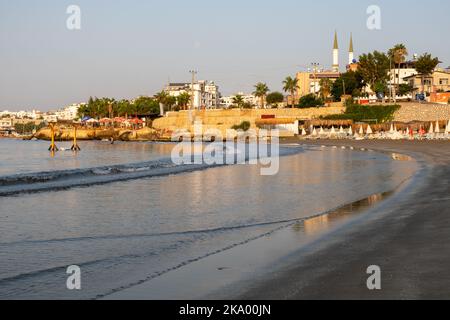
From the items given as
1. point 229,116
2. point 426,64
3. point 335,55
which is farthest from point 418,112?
point 335,55

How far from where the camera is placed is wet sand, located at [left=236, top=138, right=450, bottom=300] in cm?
670

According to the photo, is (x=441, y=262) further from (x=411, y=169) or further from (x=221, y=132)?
(x=221, y=132)

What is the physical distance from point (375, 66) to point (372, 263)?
10389 cm

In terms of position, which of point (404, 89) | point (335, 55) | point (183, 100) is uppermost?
point (335, 55)

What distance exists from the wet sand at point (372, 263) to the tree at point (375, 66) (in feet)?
322

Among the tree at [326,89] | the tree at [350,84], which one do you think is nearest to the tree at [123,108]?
the tree at [326,89]

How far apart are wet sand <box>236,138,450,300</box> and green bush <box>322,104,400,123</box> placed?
81.0m

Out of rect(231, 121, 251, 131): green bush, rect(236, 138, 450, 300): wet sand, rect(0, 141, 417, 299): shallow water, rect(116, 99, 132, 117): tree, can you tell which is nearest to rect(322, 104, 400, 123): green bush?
rect(231, 121, 251, 131): green bush

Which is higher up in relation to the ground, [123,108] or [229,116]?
[123,108]

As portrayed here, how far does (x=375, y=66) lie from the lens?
353ft

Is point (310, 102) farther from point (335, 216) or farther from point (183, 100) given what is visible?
point (335, 216)

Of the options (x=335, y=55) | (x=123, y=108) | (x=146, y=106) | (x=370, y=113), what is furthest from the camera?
(x=335, y=55)

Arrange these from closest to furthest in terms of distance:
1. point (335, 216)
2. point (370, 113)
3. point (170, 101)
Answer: point (335, 216) < point (370, 113) < point (170, 101)

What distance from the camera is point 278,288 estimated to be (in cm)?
709
